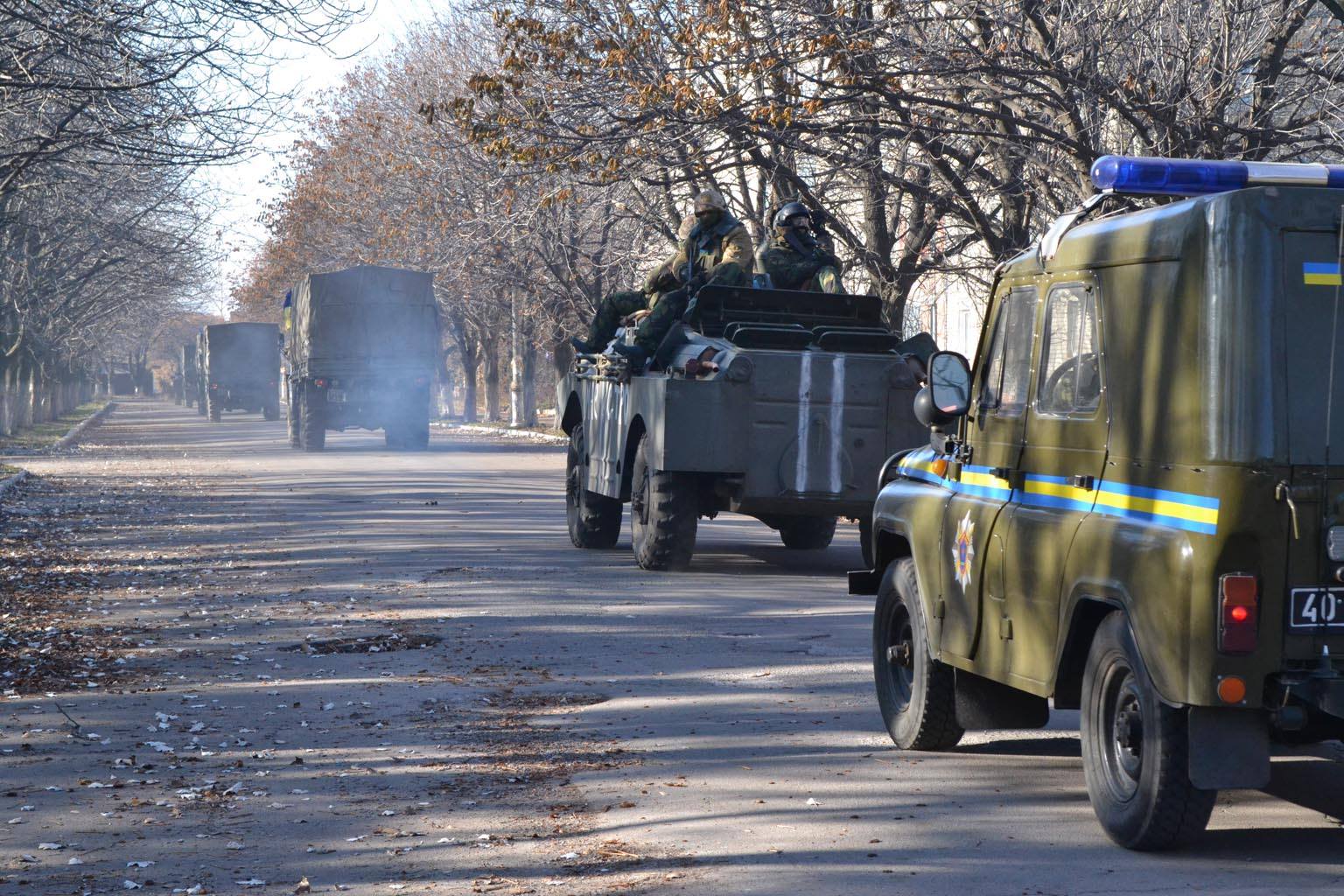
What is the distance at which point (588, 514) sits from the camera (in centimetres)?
1622

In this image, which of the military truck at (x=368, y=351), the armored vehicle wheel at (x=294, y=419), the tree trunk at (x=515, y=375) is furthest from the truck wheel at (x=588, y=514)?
the tree trunk at (x=515, y=375)

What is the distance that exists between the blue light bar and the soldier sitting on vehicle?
8.73 metres

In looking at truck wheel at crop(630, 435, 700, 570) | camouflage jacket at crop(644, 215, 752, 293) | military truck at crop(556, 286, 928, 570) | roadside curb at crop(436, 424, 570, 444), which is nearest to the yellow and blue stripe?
military truck at crop(556, 286, 928, 570)

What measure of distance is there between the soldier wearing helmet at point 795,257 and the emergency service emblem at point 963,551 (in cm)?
843

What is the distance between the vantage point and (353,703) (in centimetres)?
864

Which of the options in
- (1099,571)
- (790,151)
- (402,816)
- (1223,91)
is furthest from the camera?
(790,151)

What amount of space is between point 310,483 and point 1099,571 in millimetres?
21766

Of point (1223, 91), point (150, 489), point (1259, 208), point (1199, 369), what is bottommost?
point (150, 489)

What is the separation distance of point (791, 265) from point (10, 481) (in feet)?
47.5

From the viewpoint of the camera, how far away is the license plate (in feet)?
16.7

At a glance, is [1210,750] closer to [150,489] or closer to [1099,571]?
[1099,571]

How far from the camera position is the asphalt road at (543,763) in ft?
18.5

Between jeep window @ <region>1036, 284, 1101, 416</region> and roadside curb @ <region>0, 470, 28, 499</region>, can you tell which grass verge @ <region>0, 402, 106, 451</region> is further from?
jeep window @ <region>1036, 284, 1101, 416</region>

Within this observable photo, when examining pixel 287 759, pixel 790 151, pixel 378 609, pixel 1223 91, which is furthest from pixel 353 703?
pixel 790 151
